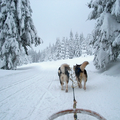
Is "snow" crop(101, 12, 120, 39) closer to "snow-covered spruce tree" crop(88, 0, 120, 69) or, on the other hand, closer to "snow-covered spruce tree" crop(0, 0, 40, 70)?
"snow-covered spruce tree" crop(88, 0, 120, 69)

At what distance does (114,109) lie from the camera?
9.47ft

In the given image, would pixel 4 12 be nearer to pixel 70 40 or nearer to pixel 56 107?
pixel 56 107

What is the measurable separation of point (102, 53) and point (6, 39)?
1152 centimetres

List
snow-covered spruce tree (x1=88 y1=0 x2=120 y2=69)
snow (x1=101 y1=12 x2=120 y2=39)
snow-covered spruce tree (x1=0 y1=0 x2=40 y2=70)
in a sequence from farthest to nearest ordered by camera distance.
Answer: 1. snow-covered spruce tree (x1=0 y1=0 x2=40 y2=70)
2. snow (x1=101 y1=12 x2=120 y2=39)
3. snow-covered spruce tree (x1=88 y1=0 x2=120 y2=69)

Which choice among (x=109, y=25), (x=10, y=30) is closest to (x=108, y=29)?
(x=109, y=25)

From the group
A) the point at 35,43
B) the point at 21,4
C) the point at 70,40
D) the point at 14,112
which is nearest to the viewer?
the point at 14,112

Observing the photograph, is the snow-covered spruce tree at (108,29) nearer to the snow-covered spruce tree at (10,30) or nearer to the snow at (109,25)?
the snow at (109,25)

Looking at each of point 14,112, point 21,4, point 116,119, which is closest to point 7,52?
point 21,4

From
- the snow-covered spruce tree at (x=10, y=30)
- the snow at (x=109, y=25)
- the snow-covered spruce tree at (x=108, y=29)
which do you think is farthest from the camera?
the snow-covered spruce tree at (x=10, y=30)

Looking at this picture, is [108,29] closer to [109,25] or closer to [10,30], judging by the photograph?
[109,25]

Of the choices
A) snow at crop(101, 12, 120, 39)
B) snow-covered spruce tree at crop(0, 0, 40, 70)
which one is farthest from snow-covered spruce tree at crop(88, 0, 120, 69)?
snow-covered spruce tree at crop(0, 0, 40, 70)

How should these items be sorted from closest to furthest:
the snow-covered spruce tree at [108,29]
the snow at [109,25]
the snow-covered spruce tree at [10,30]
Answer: the snow-covered spruce tree at [108,29], the snow at [109,25], the snow-covered spruce tree at [10,30]

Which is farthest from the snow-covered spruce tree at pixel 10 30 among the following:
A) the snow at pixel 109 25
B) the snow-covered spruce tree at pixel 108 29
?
the snow at pixel 109 25

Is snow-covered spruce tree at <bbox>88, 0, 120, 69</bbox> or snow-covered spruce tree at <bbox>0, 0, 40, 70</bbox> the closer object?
snow-covered spruce tree at <bbox>88, 0, 120, 69</bbox>
